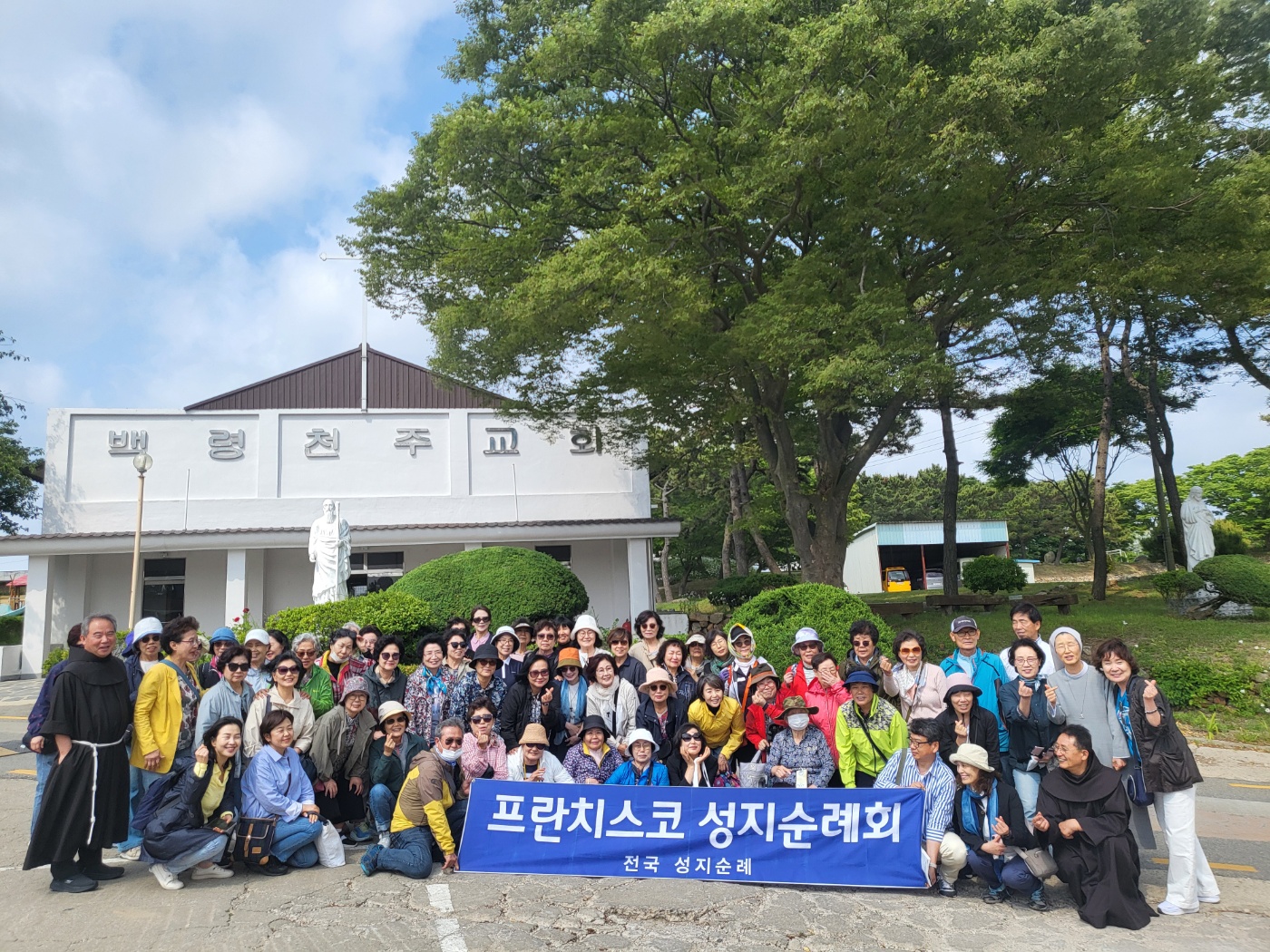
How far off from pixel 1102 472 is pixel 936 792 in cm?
1924

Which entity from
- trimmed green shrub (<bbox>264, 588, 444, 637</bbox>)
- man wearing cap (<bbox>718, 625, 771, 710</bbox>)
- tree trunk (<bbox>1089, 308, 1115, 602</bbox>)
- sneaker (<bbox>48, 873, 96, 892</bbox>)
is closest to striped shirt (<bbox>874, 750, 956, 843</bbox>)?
man wearing cap (<bbox>718, 625, 771, 710</bbox>)

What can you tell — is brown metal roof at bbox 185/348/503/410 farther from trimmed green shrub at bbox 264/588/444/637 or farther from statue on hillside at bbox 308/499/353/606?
trimmed green shrub at bbox 264/588/444/637

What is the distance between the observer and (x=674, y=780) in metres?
6.00

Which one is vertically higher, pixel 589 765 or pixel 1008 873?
pixel 589 765

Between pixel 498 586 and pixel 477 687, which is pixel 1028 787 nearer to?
pixel 477 687

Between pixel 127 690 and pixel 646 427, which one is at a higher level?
pixel 646 427

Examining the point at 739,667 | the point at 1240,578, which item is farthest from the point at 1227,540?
the point at 739,667

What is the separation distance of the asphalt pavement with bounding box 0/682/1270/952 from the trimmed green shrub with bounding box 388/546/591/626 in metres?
6.96

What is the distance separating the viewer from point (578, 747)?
599 cm

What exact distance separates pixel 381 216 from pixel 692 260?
5.09 metres

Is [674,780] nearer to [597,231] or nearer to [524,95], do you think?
[597,231]

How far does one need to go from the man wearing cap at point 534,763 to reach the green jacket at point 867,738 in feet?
6.00

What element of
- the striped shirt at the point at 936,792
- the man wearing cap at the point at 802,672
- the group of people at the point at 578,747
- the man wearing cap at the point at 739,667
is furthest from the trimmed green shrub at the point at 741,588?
the striped shirt at the point at 936,792

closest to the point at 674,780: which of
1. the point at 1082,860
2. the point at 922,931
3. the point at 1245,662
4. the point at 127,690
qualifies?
the point at 922,931
